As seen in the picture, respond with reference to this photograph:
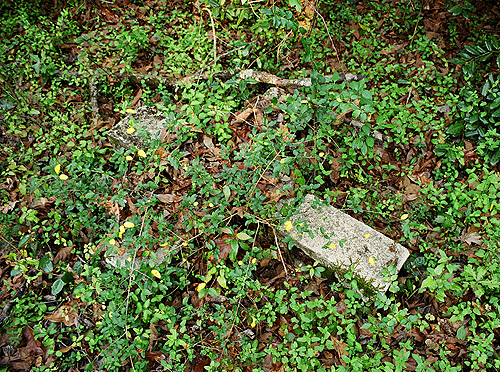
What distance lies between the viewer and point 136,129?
10.5 ft

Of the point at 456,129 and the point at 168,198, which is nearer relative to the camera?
the point at 168,198

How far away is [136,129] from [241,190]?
1.21 m

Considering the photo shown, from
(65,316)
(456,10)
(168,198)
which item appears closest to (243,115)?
(168,198)

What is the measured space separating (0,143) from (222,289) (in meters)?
2.85

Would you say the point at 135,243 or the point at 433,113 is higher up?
the point at 433,113

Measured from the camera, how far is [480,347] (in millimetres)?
2375

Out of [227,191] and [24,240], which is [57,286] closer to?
[24,240]

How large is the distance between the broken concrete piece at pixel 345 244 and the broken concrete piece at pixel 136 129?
165 centimetres

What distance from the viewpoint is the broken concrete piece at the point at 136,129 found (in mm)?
3279

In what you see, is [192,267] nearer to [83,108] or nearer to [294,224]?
[294,224]

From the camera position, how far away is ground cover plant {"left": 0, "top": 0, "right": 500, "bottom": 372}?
8.27 feet

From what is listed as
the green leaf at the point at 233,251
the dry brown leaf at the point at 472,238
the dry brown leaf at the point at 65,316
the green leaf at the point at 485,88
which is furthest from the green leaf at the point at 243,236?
the green leaf at the point at 485,88

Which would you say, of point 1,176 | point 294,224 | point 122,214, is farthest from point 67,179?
point 294,224

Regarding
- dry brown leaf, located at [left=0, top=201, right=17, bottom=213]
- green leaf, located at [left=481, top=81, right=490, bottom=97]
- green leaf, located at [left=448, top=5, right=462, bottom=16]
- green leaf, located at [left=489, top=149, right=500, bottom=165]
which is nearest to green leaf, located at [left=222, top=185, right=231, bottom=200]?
dry brown leaf, located at [left=0, top=201, right=17, bottom=213]
